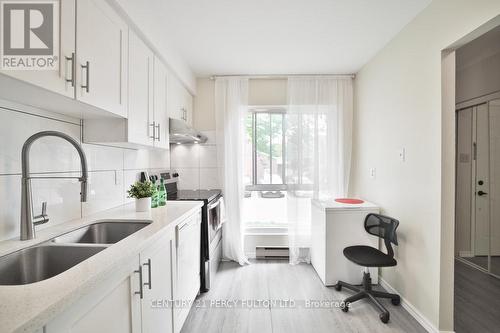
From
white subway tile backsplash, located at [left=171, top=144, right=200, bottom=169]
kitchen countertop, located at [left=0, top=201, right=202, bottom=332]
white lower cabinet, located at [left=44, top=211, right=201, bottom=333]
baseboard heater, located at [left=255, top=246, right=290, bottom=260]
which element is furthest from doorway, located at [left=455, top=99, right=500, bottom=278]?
kitchen countertop, located at [left=0, top=201, right=202, bottom=332]

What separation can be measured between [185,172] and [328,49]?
224 centimetres

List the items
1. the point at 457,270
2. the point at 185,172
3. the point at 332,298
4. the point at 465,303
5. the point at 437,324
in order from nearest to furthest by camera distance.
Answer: the point at 437,324 → the point at 465,303 → the point at 332,298 → the point at 457,270 → the point at 185,172

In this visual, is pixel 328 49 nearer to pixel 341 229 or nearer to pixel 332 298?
pixel 341 229

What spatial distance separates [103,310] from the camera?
0.82 meters

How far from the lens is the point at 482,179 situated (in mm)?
2723

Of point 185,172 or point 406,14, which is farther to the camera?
point 185,172

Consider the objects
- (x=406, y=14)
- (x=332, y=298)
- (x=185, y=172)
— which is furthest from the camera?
(x=185, y=172)

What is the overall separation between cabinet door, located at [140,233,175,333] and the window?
1878mm

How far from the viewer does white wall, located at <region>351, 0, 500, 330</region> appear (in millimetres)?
1622

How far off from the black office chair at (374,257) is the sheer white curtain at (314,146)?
80 centimetres

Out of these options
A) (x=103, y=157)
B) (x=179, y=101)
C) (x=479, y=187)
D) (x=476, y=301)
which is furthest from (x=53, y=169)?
(x=479, y=187)

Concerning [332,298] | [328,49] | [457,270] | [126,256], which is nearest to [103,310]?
[126,256]

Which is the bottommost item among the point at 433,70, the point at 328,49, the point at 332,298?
the point at 332,298

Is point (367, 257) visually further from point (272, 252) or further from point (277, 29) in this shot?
point (277, 29)
